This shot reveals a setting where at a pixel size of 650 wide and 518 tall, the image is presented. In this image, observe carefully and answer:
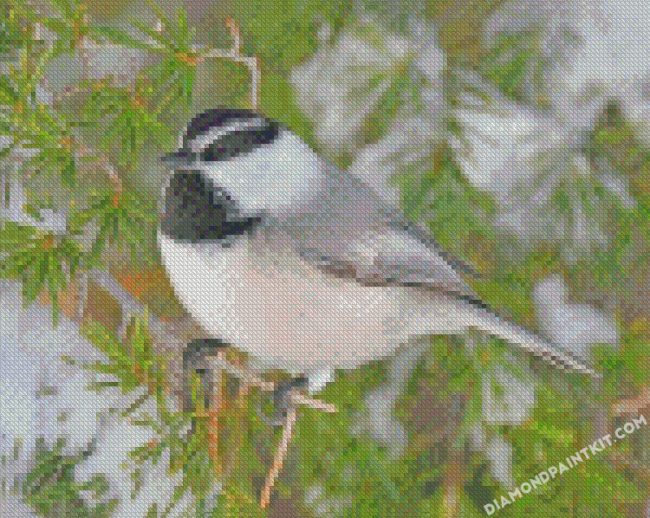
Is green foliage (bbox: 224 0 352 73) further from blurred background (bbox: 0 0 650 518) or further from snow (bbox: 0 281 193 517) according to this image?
snow (bbox: 0 281 193 517)

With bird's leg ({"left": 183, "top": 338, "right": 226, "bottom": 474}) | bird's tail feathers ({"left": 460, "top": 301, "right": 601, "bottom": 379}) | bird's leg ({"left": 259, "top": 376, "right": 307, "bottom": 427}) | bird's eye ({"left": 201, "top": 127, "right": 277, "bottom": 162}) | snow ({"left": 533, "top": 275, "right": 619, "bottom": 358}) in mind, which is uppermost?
bird's eye ({"left": 201, "top": 127, "right": 277, "bottom": 162})

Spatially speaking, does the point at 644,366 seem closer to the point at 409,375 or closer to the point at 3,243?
the point at 409,375

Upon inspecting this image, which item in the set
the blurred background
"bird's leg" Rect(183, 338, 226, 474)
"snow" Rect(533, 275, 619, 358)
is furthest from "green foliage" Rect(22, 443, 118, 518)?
"snow" Rect(533, 275, 619, 358)

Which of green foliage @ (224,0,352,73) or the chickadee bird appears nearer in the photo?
the chickadee bird

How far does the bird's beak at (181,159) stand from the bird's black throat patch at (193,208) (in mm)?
11

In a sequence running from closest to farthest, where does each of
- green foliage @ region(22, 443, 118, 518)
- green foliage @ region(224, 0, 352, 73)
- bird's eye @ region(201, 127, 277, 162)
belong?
bird's eye @ region(201, 127, 277, 162) < green foliage @ region(22, 443, 118, 518) < green foliage @ region(224, 0, 352, 73)

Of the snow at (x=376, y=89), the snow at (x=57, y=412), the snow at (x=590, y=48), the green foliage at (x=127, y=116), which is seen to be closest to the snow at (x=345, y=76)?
the snow at (x=376, y=89)

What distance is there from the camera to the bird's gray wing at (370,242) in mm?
1020

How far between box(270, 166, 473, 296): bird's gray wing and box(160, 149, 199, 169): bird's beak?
135 mm

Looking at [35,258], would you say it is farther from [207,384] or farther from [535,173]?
[535,173]

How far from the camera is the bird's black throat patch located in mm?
923

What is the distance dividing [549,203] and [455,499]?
0.34m

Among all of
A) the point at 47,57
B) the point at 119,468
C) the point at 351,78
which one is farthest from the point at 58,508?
the point at 351,78

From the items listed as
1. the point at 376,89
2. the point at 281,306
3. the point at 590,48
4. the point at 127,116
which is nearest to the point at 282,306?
the point at 281,306
